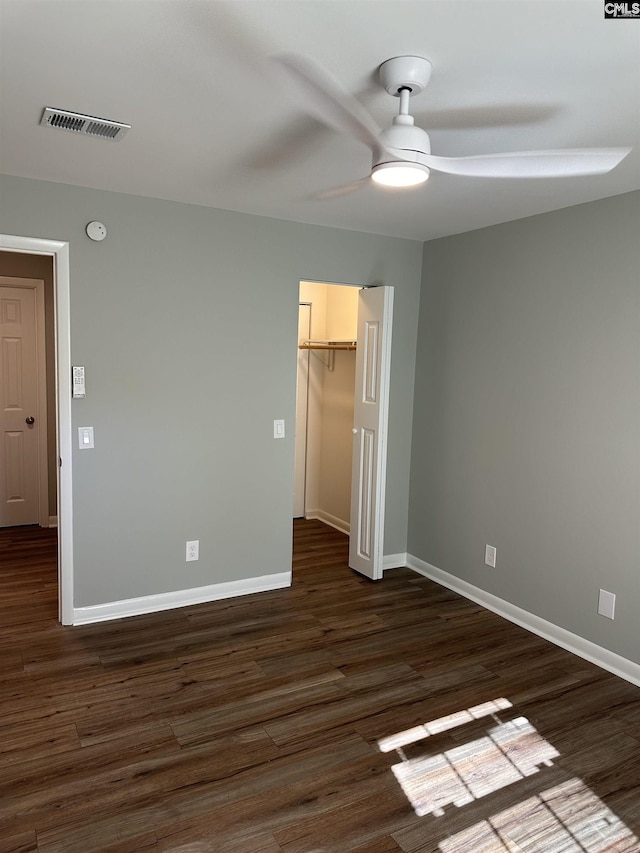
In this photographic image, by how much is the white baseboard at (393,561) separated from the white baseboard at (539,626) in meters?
0.08

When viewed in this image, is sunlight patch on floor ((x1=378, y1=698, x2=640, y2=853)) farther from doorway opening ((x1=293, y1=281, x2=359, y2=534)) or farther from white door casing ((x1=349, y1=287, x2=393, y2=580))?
doorway opening ((x1=293, y1=281, x2=359, y2=534))

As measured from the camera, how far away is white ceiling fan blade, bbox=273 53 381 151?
168 centimetres

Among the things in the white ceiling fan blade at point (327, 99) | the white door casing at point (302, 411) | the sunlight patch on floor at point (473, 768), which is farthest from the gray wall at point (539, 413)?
the white ceiling fan blade at point (327, 99)

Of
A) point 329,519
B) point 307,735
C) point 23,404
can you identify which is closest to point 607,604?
point 307,735

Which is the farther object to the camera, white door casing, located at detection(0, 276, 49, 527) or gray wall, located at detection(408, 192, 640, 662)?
white door casing, located at detection(0, 276, 49, 527)

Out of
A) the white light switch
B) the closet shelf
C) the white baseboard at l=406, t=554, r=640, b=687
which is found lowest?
the white baseboard at l=406, t=554, r=640, b=687

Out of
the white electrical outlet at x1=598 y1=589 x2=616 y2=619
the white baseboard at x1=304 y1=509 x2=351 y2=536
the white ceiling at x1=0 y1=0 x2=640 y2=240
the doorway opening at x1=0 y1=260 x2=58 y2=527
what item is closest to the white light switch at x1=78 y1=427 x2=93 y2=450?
the white ceiling at x1=0 y1=0 x2=640 y2=240

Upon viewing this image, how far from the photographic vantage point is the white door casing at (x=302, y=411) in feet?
19.2

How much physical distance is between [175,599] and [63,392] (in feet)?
4.79

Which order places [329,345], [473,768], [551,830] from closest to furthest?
[551,830] → [473,768] → [329,345]

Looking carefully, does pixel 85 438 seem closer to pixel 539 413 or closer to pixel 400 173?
pixel 400 173

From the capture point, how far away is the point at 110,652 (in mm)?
3287

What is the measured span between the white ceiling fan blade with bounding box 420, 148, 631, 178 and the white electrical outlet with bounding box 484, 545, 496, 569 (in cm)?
259

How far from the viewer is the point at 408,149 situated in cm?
189
